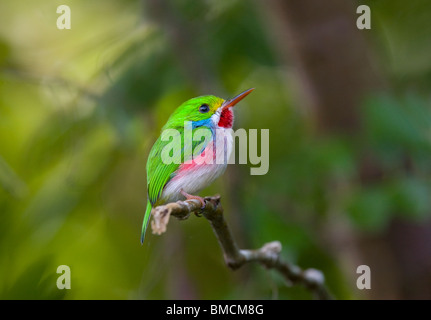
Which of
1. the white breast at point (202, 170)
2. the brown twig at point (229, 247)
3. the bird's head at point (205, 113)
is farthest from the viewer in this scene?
the bird's head at point (205, 113)

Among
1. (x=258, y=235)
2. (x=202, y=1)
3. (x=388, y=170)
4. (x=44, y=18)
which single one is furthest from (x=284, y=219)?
(x=44, y=18)

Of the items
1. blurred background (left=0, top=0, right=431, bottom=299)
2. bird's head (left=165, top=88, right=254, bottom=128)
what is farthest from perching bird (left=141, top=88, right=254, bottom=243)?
blurred background (left=0, top=0, right=431, bottom=299)

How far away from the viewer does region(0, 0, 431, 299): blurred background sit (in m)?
2.64

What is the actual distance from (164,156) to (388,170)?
1732 millimetres

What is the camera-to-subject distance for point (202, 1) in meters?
3.24

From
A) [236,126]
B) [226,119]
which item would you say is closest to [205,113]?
[226,119]

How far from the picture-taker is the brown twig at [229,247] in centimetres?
123

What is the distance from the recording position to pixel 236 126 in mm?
2590

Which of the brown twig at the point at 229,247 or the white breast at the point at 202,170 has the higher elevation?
the white breast at the point at 202,170

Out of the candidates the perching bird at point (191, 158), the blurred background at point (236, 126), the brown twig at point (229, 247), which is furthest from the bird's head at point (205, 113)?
the blurred background at point (236, 126)

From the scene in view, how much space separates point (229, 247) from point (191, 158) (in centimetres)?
31

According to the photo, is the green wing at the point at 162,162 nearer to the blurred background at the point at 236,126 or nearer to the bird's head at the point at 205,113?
the bird's head at the point at 205,113
